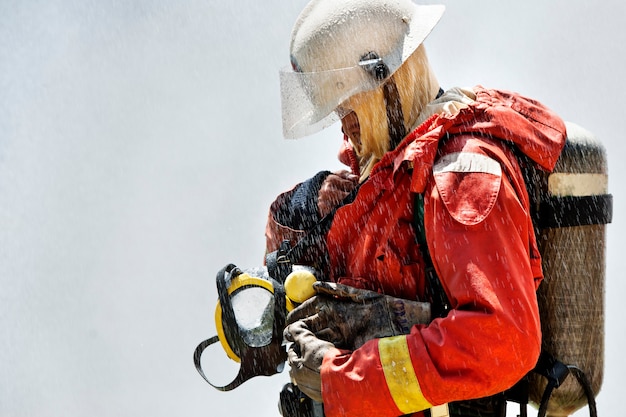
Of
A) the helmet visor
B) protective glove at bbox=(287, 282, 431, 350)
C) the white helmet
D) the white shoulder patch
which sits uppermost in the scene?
Answer: the white helmet

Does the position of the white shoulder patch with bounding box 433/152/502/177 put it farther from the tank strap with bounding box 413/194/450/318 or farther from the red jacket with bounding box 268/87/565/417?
the tank strap with bounding box 413/194/450/318

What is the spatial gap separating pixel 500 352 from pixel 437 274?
1.25ft

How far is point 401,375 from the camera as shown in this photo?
267 centimetres

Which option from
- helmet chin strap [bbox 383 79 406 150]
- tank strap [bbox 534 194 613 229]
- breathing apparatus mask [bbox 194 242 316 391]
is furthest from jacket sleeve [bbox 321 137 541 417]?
breathing apparatus mask [bbox 194 242 316 391]

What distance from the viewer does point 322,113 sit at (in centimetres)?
336

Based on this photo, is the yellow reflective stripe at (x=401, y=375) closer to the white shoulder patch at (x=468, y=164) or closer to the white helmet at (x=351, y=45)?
the white shoulder patch at (x=468, y=164)

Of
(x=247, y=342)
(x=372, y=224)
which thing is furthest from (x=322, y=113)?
(x=247, y=342)

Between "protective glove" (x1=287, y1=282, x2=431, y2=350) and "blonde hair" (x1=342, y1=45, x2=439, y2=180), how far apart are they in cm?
67

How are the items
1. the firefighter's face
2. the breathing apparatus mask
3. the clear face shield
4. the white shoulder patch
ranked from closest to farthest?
the white shoulder patch → the clear face shield → the breathing apparatus mask → the firefighter's face

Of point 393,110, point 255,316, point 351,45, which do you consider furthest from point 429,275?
point 351,45

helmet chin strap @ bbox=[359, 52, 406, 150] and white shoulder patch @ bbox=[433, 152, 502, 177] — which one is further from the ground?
helmet chin strap @ bbox=[359, 52, 406, 150]

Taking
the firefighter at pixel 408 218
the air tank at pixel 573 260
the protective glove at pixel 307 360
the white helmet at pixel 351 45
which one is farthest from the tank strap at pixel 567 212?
the protective glove at pixel 307 360

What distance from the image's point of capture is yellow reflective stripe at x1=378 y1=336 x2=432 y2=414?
2.66 meters

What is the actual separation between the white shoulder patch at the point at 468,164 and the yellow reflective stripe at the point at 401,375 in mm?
577
